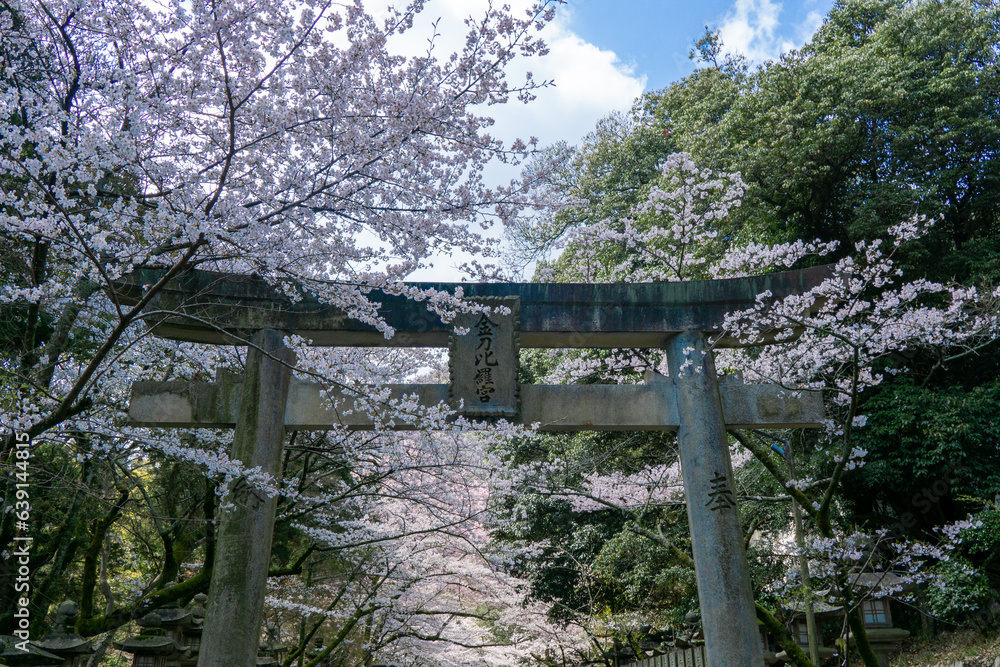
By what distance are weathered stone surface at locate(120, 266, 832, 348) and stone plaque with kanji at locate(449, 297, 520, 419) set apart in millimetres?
191

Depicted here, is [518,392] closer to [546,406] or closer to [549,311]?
[546,406]

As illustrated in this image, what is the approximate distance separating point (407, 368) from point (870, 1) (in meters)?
16.7

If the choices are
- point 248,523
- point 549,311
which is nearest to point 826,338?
point 549,311

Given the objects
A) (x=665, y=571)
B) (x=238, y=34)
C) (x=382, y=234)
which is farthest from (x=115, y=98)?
(x=665, y=571)

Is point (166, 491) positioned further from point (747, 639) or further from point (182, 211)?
point (747, 639)

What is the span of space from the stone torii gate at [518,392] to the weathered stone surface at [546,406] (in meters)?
0.01

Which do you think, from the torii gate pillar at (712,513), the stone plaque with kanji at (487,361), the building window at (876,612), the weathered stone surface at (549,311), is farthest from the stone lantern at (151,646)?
the building window at (876,612)

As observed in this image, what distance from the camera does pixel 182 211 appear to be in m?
3.98

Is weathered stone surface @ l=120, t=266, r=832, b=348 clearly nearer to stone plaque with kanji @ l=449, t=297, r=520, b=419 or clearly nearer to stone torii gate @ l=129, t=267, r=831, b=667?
stone torii gate @ l=129, t=267, r=831, b=667

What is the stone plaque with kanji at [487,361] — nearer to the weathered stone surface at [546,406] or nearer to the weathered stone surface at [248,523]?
the weathered stone surface at [546,406]

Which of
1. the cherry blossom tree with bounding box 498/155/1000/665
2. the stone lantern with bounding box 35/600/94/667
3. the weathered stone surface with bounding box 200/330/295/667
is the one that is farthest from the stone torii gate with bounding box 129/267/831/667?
the stone lantern with bounding box 35/600/94/667

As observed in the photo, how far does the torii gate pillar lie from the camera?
5.95m

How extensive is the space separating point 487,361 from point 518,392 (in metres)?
0.45

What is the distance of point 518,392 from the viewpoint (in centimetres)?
651
